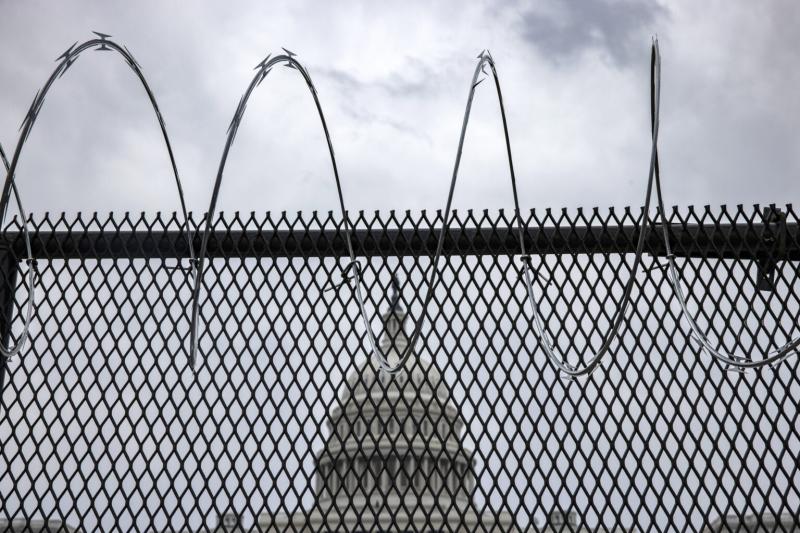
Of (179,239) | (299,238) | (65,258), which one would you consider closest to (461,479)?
(299,238)

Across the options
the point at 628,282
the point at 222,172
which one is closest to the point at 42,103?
the point at 222,172

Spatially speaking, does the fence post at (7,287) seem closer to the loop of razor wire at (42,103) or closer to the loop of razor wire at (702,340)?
the loop of razor wire at (42,103)

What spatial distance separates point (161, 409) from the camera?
6250 mm

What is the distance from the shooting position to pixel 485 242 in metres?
6.66

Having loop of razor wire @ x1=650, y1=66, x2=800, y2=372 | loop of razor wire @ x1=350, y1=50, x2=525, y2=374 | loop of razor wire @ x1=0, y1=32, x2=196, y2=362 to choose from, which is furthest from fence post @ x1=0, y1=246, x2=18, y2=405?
loop of razor wire @ x1=650, y1=66, x2=800, y2=372

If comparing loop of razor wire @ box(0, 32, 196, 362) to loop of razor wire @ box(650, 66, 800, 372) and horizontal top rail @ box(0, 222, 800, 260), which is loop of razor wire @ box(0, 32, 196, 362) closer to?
horizontal top rail @ box(0, 222, 800, 260)

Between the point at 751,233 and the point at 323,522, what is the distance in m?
3.70

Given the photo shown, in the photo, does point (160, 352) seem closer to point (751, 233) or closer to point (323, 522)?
point (323, 522)

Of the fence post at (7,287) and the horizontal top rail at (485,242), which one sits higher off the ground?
the horizontal top rail at (485,242)

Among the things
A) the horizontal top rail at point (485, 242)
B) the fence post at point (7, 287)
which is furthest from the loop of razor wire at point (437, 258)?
the fence post at point (7, 287)

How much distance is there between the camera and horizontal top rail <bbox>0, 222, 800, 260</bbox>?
6.65 meters

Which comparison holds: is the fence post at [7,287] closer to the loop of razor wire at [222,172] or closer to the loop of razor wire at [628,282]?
the loop of razor wire at [222,172]

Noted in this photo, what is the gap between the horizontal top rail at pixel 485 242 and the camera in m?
6.65

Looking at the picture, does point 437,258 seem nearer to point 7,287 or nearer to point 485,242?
point 485,242
